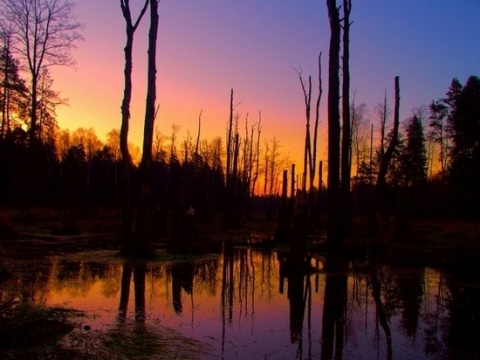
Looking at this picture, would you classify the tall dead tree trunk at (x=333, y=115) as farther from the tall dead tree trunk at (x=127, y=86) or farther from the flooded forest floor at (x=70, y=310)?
the tall dead tree trunk at (x=127, y=86)

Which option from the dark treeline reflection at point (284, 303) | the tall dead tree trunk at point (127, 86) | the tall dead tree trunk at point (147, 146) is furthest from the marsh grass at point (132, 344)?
the tall dead tree trunk at point (127, 86)

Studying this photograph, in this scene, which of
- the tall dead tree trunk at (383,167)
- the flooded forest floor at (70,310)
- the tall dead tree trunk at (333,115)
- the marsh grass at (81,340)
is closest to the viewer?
the marsh grass at (81,340)

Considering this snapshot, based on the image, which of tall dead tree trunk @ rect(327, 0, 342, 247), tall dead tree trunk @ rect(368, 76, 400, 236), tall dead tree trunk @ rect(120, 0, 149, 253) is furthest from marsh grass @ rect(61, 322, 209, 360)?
tall dead tree trunk @ rect(368, 76, 400, 236)

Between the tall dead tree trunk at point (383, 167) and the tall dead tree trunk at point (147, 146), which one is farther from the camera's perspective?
the tall dead tree trunk at point (383, 167)

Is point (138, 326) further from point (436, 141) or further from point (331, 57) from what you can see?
A: point (436, 141)

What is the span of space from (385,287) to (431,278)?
7.63 ft

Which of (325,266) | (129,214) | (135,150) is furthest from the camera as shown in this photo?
(135,150)

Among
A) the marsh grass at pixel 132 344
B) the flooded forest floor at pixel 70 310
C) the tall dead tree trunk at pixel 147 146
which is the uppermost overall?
the tall dead tree trunk at pixel 147 146

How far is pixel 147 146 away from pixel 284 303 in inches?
304

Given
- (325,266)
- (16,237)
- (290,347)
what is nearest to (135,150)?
(16,237)

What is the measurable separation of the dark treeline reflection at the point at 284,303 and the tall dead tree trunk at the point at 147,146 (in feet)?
4.51

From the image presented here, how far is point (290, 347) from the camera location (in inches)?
231

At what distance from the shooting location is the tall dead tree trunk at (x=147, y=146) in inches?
550

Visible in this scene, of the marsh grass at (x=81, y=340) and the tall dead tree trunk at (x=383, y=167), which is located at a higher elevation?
the tall dead tree trunk at (x=383, y=167)
